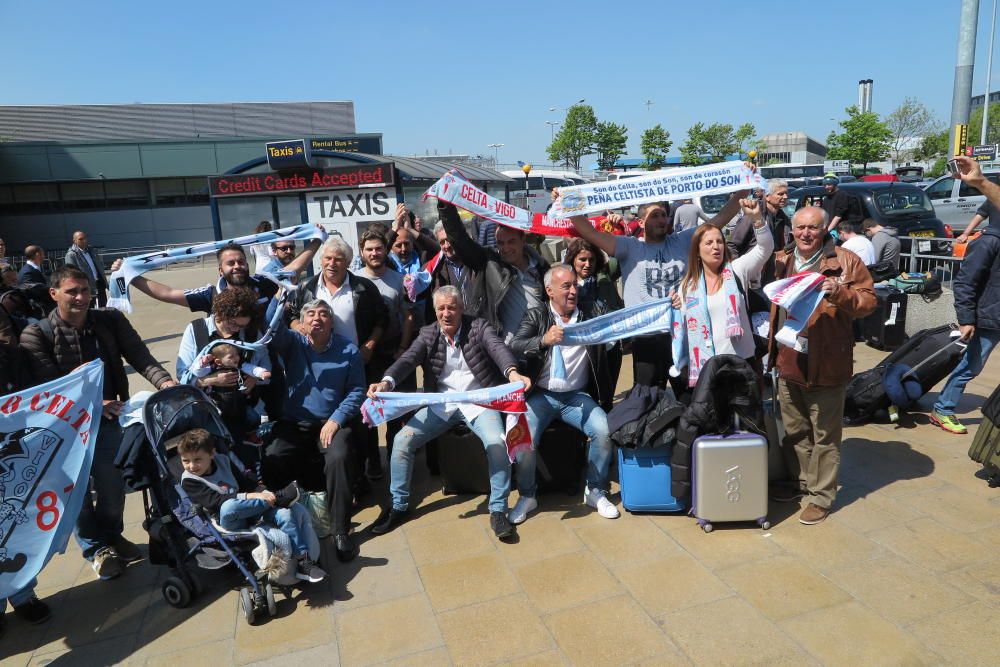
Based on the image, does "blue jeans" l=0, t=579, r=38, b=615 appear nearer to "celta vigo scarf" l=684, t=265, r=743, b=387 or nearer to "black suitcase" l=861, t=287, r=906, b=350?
"celta vigo scarf" l=684, t=265, r=743, b=387

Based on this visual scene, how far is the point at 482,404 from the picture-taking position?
14.3 feet

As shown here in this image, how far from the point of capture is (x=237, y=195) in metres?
11.6

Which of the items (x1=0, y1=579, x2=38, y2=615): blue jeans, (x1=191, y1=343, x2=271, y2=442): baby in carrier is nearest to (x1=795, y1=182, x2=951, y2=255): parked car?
(x1=191, y1=343, x2=271, y2=442): baby in carrier

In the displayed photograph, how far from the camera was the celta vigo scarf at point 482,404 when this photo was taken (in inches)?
168

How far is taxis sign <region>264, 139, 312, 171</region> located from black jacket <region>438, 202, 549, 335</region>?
22.0ft

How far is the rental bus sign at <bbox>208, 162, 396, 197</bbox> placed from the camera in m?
9.79

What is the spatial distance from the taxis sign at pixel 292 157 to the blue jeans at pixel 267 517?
8135 millimetres

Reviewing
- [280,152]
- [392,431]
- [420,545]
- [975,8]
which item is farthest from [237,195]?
[975,8]

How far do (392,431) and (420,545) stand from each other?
1.26m

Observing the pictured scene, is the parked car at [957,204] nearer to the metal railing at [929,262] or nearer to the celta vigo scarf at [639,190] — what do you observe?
the metal railing at [929,262]

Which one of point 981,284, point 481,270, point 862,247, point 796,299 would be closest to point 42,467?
point 481,270

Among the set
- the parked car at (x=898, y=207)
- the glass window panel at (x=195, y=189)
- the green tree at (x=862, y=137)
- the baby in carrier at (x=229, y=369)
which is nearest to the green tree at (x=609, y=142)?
the green tree at (x=862, y=137)

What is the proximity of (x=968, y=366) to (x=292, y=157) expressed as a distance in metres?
9.39

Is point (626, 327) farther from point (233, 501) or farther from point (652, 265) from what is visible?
point (233, 501)
